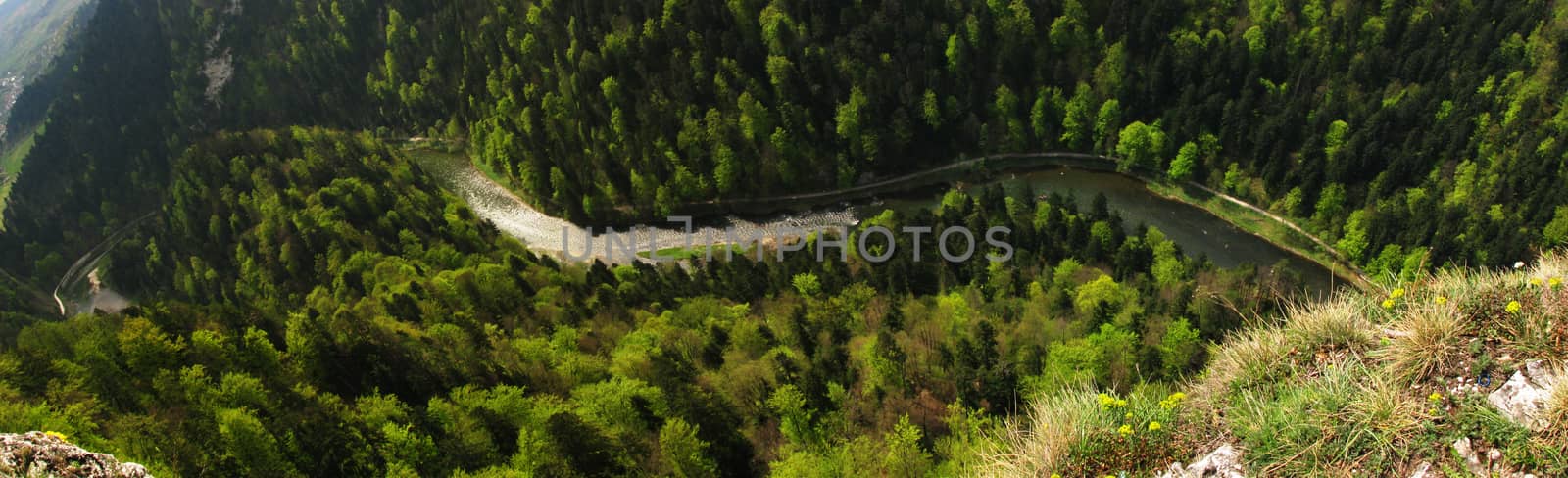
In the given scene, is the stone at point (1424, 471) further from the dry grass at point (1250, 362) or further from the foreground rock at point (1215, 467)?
the dry grass at point (1250, 362)

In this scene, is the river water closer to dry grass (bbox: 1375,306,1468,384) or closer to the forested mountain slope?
the forested mountain slope

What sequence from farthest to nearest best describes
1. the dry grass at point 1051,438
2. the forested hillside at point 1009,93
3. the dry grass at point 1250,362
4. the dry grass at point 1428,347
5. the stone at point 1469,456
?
the forested hillside at point 1009,93 → the dry grass at point 1250,362 → the dry grass at point 1051,438 → the dry grass at point 1428,347 → the stone at point 1469,456

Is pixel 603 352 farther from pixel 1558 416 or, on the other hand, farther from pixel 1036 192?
pixel 1036 192

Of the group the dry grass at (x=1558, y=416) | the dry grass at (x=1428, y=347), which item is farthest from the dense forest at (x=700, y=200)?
the dry grass at (x=1558, y=416)

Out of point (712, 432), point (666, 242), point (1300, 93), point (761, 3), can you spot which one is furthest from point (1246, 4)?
point (712, 432)

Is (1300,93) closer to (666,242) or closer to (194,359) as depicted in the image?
(666,242)

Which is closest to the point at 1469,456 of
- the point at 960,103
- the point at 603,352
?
the point at 603,352
